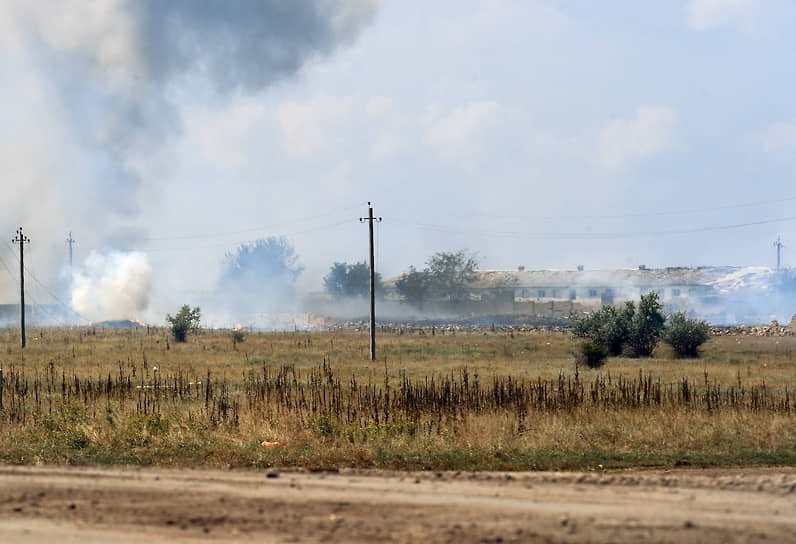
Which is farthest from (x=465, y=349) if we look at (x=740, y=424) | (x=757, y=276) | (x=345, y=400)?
(x=757, y=276)

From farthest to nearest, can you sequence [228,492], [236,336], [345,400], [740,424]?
[236,336] → [345,400] → [740,424] → [228,492]

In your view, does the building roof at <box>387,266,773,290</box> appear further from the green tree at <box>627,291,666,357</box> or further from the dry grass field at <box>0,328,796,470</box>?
the dry grass field at <box>0,328,796,470</box>

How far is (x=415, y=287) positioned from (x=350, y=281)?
1271 cm

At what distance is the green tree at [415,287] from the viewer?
134 m

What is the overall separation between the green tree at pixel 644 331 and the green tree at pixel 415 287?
291 ft

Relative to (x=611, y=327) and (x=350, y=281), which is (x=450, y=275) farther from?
(x=611, y=327)

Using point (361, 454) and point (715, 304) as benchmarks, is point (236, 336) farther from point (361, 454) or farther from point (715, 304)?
point (715, 304)

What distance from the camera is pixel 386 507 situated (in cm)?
895

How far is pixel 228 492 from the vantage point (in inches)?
383

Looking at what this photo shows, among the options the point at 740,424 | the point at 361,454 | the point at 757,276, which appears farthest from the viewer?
the point at 757,276

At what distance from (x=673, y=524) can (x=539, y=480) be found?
2390 millimetres

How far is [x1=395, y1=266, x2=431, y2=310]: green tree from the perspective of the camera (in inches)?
5276

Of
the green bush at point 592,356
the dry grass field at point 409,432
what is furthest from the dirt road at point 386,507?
the green bush at point 592,356

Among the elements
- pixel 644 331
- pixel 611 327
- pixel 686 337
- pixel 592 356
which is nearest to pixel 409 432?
pixel 592 356
